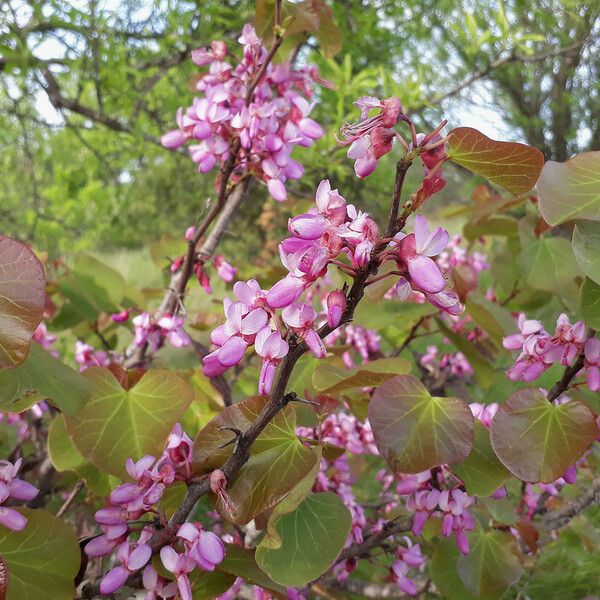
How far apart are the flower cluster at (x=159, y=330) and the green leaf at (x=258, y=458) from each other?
0.39m

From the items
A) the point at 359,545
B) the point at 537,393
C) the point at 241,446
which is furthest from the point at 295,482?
the point at 359,545

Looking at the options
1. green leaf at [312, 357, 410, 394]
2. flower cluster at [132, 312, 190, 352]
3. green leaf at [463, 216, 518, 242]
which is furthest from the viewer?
green leaf at [463, 216, 518, 242]

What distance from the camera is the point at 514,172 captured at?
1.77 feet

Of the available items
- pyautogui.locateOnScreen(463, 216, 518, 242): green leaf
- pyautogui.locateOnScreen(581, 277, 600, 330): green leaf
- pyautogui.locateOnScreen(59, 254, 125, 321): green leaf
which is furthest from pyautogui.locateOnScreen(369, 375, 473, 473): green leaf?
pyautogui.locateOnScreen(59, 254, 125, 321): green leaf

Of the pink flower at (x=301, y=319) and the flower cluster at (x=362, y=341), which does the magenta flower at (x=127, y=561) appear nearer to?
the pink flower at (x=301, y=319)

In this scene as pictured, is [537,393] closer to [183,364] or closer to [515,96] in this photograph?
[183,364]

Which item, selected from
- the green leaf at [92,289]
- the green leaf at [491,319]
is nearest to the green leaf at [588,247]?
the green leaf at [491,319]

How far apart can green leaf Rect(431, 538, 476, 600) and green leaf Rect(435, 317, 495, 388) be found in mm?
275

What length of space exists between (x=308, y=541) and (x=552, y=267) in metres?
0.66

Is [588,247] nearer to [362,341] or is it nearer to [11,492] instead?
[11,492]

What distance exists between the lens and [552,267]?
3.48 feet

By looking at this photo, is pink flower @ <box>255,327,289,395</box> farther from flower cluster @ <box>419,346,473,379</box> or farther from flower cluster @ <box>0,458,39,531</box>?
flower cluster @ <box>419,346,473,379</box>

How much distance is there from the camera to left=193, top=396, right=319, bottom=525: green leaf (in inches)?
21.6

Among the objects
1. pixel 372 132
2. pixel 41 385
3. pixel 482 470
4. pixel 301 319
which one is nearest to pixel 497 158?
pixel 372 132
